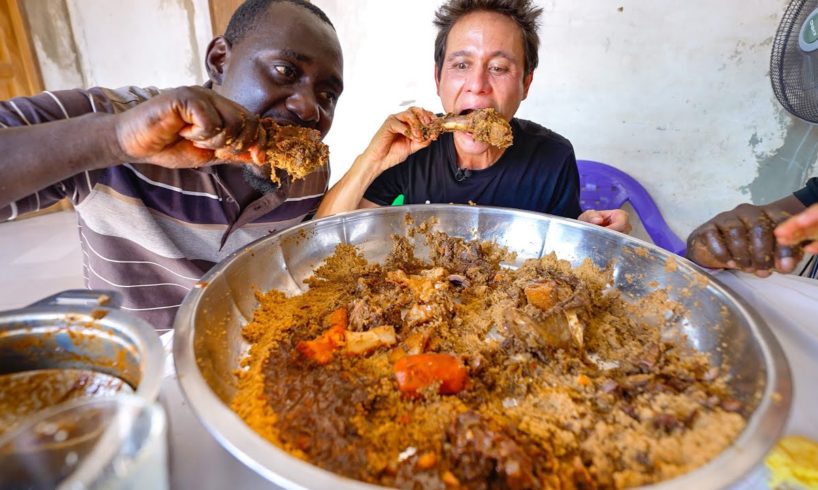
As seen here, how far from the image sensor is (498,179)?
6.97ft

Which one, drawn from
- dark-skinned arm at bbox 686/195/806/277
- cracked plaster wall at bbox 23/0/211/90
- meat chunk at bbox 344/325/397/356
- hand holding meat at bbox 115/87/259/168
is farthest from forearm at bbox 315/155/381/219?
cracked plaster wall at bbox 23/0/211/90

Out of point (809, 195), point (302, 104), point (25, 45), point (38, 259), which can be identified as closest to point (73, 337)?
point (302, 104)

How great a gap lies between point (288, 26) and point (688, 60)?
2.66 metres

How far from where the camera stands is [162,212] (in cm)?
160

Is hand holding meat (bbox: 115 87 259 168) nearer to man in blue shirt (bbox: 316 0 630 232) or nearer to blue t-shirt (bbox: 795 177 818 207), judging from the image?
man in blue shirt (bbox: 316 0 630 232)

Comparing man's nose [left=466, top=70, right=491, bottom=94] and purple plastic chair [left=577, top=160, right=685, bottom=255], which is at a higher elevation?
man's nose [left=466, top=70, right=491, bottom=94]

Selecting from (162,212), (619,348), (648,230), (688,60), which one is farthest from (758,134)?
(162,212)

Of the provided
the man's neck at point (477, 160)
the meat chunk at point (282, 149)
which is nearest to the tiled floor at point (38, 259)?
the meat chunk at point (282, 149)

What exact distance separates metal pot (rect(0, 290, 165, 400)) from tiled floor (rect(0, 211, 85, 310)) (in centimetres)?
310

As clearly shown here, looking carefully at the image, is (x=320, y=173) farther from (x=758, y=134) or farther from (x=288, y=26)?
(x=758, y=134)

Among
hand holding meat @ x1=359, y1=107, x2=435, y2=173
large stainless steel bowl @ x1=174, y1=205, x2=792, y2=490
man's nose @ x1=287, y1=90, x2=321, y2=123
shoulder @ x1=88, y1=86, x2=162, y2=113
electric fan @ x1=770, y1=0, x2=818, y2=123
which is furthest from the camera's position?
electric fan @ x1=770, y1=0, x2=818, y2=123

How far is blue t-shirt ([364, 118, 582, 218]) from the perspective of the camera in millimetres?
2139

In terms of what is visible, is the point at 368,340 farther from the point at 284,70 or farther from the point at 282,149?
the point at 284,70

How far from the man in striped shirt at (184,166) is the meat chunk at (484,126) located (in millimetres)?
512
